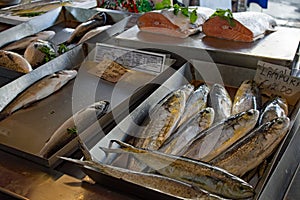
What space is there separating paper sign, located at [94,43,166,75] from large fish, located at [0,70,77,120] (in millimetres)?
183

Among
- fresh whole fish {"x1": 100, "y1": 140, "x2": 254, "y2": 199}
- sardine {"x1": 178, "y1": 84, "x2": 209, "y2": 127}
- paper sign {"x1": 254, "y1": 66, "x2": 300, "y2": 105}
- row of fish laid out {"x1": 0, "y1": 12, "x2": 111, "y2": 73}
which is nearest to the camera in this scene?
fresh whole fish {"x1": 100, "y1": 140, "x2": 254, "y2": 199}

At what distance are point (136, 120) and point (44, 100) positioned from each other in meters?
0.55

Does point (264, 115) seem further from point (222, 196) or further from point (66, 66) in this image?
point (66, 66)

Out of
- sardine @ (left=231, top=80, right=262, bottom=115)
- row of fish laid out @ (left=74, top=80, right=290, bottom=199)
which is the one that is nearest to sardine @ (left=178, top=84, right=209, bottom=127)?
row of fish laid out @ (left=74, top=80, right=290, bottom=199)

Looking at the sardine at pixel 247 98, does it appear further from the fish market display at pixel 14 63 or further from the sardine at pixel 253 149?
the fish market display at pixel 14 63

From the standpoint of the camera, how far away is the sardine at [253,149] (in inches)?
44.1

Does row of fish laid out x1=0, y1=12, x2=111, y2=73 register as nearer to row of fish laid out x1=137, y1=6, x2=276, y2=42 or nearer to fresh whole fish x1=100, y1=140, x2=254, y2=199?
row of fish laid out x1=137, y1=6, x2=276, y2=42

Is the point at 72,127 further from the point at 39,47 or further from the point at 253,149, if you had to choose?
the point at 39,47

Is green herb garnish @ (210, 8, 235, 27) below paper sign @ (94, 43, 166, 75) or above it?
above

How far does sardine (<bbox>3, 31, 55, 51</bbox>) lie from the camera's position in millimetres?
2180

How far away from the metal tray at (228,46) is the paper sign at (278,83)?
0.21ft

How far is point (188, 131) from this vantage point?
124cm

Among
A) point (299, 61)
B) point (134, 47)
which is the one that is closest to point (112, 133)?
point (134, 47)

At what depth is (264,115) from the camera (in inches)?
51.7
